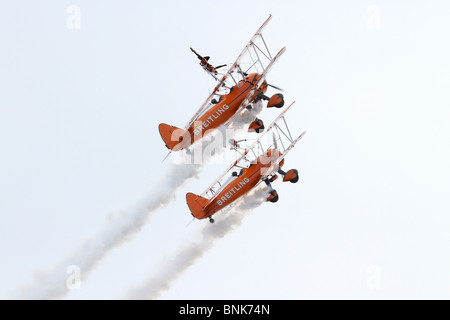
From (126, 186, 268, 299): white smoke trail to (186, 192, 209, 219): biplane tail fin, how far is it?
2.78 m

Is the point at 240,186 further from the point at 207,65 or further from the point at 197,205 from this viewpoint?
the point at 207,65

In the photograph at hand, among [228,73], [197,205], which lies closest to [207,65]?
[228,73]

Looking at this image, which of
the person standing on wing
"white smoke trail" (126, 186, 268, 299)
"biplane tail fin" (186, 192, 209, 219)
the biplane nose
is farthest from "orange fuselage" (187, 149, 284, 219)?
the person standing on wing

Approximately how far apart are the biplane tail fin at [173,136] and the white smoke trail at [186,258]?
6.00 m

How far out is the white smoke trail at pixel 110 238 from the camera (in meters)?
61.3

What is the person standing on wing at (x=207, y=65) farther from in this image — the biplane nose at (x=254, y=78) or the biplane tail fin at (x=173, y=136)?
the biplane tail fin at (x=173, y=136)

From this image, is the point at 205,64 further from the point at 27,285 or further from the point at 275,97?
the point at 27,285

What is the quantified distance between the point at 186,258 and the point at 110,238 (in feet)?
17.3

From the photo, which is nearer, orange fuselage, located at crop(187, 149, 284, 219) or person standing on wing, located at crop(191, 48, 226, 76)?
person standing on wing, located at crop(191, 48, 226, 76)

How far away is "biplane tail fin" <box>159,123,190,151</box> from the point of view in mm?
58906

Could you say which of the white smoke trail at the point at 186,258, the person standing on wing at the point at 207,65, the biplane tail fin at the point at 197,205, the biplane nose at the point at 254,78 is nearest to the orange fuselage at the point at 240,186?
the biplane tail fin at the point at 197,205

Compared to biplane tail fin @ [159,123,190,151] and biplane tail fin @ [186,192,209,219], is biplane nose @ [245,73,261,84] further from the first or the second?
biplane tail fin @ [186,192,209,219]

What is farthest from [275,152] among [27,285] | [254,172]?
[27,285]

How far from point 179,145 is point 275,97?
6.81 meters
